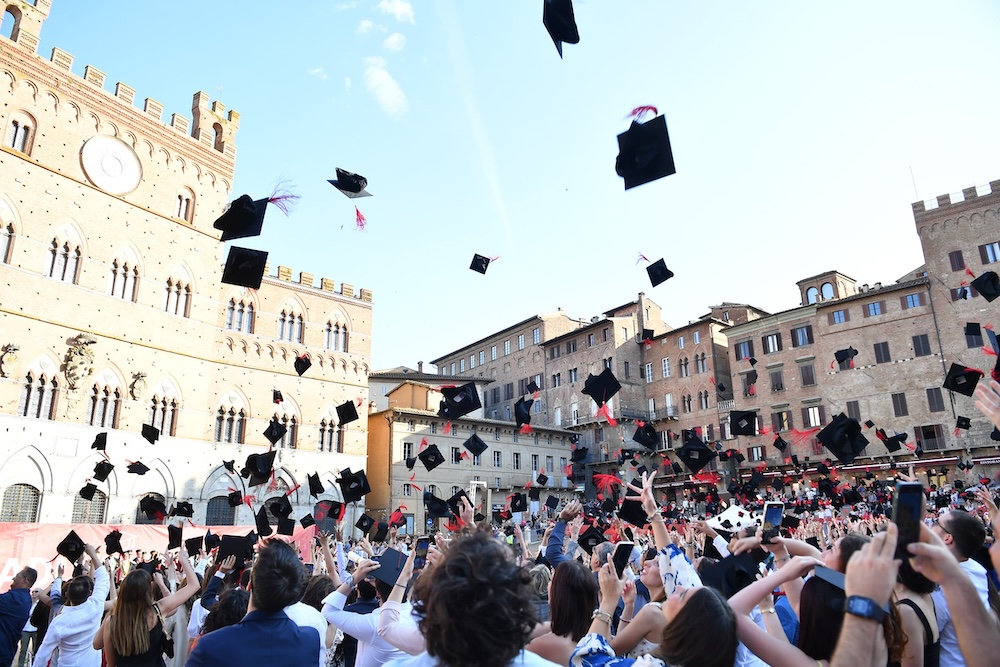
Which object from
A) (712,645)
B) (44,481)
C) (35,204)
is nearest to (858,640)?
(712,645)

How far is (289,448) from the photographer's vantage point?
33594mm

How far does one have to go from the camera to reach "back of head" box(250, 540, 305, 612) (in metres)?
3.08

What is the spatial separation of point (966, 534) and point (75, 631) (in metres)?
5.98

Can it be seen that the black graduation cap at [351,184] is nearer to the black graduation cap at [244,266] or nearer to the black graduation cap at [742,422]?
the black graduation cap at [244,266]

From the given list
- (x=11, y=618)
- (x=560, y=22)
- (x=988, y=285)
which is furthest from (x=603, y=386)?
(x=11, y=618)

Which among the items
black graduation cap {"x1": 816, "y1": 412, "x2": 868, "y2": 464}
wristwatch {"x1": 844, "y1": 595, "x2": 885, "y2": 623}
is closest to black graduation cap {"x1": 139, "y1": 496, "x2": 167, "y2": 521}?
black graduation cap {"x1": 816, "y1": 412, "x2": 868, "y2": 464}

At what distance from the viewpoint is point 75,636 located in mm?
4852

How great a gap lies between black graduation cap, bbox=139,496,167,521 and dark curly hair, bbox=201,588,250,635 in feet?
84.5

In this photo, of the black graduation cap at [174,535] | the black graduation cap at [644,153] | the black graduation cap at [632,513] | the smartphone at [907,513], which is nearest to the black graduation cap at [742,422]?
the black graduation cap at [632,513]

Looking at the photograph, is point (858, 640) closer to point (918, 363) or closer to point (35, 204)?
point (35, 204)

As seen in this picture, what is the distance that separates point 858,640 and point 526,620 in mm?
967

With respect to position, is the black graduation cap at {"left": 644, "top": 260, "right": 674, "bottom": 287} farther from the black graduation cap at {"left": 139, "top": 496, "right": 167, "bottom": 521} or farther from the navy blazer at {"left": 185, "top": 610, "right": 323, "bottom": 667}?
the black graduation cap at {"left": 139, "top": 496, "right": 167, "bottom": 521}

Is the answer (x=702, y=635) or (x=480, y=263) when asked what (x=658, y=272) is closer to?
(x=480, y=263)

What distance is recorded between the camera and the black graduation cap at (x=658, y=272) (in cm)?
1493
